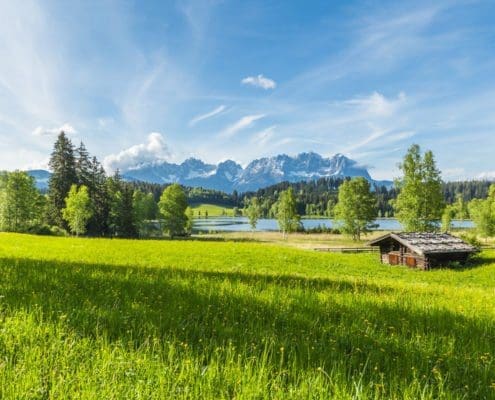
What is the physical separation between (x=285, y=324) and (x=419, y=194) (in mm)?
56702

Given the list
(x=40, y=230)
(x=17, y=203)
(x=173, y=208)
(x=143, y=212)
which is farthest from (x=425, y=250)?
(x=143, y=212)

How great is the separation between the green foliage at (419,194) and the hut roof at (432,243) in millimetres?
14605

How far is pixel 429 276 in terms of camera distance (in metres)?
33.3

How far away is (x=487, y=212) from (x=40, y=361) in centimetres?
10280

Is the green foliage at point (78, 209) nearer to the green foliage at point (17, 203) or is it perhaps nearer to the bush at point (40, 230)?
the bush at point (40, 230)

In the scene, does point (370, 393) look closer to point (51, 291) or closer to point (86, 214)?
point (51, 291)

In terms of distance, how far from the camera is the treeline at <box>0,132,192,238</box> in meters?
73.4

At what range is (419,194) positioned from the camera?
55.0 m

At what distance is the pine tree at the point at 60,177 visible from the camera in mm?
80438

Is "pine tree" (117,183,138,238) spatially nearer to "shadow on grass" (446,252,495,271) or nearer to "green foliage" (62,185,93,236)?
"green foliage" (62,185,93,236)

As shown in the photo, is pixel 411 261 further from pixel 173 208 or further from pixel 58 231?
pixel 58 231

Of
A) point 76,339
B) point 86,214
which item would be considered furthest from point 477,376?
point 86,214

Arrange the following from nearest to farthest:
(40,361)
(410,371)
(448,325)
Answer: (40,361) < (410,371) < (448,325)

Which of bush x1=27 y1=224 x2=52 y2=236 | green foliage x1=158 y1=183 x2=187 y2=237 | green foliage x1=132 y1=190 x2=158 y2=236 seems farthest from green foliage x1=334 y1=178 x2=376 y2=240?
bush x1=27 y1=224 x2=52 y2=236
